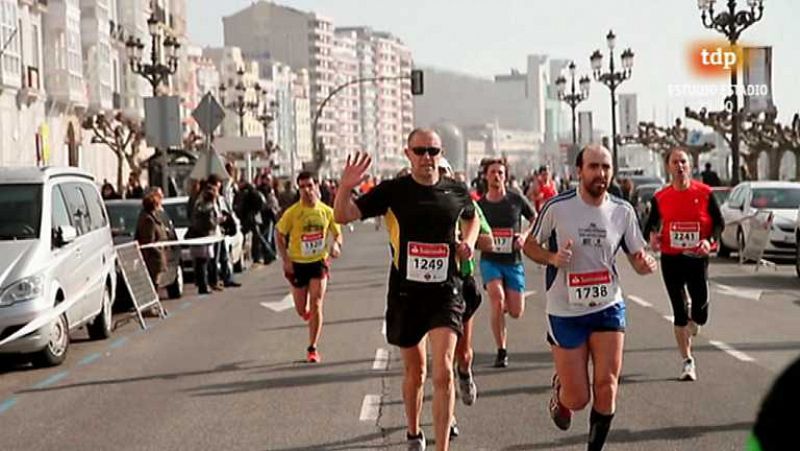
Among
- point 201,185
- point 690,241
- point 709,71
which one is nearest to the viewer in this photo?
point 690,241

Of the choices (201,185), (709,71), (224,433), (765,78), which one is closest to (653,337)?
(224,433)

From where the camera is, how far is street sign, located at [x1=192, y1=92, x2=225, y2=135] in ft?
99.8

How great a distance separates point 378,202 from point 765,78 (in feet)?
103

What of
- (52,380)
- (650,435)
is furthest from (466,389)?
(52,380)

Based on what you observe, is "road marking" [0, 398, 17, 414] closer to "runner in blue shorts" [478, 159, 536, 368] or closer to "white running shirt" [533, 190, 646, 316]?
"runner in blue shorts" [478, 159, 536, 368]

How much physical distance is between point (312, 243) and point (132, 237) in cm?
854

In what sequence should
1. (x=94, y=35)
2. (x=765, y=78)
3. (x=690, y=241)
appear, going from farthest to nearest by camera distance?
(x=94, y=35)
(x=765, y=78)
(x=690, y=241)

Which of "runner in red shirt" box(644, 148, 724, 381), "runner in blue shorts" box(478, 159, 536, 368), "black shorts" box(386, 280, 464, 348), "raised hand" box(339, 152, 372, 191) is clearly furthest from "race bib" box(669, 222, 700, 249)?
"raised hand" box(339, 152, 372, 191)

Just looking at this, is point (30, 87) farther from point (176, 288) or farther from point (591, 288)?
point (591, 288)

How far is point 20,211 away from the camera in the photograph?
14.2 metres

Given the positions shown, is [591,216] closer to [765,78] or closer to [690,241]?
[690,241]

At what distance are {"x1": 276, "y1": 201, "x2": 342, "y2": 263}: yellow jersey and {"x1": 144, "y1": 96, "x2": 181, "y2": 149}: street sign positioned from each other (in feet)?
59.1

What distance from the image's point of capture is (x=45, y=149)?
160 feet

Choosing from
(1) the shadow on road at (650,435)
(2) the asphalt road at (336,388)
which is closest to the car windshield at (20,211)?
(2) the asphalt road at (336,388)
